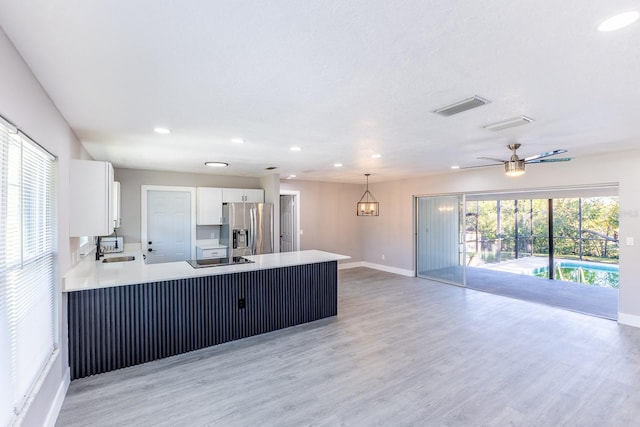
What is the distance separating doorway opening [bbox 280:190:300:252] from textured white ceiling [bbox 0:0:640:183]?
4279 mm

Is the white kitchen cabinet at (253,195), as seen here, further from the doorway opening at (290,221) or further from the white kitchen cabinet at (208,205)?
the doorway opening at (290,221)

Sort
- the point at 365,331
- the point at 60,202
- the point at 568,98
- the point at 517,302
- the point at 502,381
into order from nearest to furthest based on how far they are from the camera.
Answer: the point at 568,98 → the point at 60,202 → the point at 502,381 → the point at 365,331 → the point at 517,302

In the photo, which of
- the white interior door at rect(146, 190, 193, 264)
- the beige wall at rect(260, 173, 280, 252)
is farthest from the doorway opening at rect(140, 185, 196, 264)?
the beige wall at rect(260, 173, 280, 252)

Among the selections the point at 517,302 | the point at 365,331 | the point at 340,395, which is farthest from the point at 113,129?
the point at 517,302

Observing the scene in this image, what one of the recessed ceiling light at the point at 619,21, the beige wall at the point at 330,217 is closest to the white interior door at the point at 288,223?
the beige wall at the point at 330,217

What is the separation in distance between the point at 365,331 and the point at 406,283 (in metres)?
2.96

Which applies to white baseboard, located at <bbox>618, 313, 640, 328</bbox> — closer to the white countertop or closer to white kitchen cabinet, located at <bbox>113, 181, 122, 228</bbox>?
the white countertop

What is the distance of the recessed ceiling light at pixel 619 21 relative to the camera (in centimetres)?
130

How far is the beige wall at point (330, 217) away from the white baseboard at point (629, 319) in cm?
524

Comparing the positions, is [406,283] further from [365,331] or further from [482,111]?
[482,111]

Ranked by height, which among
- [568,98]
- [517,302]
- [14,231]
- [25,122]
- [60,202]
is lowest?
[517,302]

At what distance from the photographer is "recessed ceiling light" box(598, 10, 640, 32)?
1304 millimetres

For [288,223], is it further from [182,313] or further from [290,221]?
[182,313]

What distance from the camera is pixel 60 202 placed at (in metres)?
2.50
